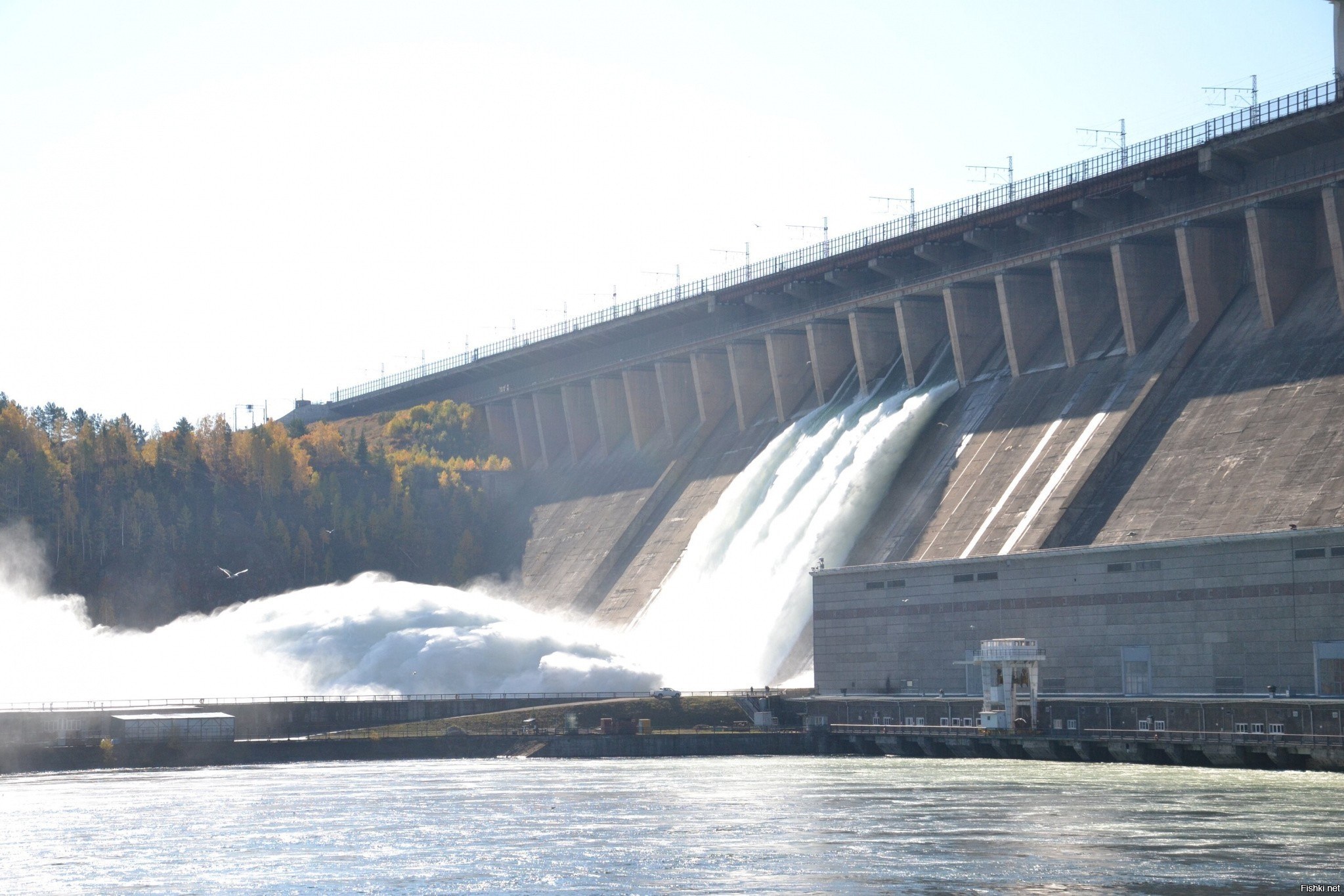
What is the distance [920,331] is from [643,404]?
99.4 ft

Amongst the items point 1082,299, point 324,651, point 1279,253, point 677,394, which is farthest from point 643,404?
point 1279,253

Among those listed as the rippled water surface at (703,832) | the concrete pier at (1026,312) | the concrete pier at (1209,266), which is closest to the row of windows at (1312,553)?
the rippled water surface at (703,832)

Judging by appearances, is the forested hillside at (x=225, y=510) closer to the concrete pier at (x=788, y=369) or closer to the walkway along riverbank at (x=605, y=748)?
the concrete pier at (x=788, y=369)

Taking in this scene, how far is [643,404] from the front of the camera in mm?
130875

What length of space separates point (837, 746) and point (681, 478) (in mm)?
39531

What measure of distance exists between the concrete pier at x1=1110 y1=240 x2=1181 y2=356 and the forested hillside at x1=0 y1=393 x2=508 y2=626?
60165 mm

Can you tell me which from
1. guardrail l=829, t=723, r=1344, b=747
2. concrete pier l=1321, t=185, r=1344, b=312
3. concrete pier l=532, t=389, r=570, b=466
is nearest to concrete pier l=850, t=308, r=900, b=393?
guardrail l=829, t=723, r=1344, b=747

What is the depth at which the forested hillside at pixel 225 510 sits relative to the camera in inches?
5084

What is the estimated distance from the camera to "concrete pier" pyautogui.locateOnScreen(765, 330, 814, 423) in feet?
376

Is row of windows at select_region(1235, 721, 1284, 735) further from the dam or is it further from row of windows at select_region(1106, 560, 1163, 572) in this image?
row of windows at select_region(1106, 560, 1163, 572)

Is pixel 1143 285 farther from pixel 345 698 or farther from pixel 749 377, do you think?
pixel 345 698

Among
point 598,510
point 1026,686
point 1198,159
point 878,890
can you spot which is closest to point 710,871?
point 878,890

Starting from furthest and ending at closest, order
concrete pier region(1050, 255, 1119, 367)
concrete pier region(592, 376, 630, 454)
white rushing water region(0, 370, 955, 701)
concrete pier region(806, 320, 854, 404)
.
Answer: concrete pier region(592, 376, 630, 454) < concrete pier region(806, 320, 854, 404) < white rushing water region(0, 370, 955, 701) < concrete pier region(1050, 255, 1119, 367)

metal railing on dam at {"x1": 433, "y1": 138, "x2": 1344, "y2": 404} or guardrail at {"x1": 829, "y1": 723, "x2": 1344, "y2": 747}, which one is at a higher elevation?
metal railing on dam at {"x1": 433, "y1": 138, "x2": 1344, "y2": 404}
